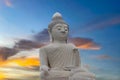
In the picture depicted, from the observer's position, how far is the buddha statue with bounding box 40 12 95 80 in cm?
848

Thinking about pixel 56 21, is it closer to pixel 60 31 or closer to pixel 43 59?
pixel 60 31

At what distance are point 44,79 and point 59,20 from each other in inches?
72.9

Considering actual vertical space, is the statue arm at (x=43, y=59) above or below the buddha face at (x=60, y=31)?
below

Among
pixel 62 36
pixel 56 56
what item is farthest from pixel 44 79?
pixel 62 36

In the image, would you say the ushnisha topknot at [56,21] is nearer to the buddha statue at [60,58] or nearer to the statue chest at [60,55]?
the buddha statue at [60,58]

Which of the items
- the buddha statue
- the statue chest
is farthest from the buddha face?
the statue chest

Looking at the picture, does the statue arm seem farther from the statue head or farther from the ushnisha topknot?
the ushnisha topknot

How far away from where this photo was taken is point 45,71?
27.7 feet

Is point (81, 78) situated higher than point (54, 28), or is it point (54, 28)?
point (54, 28)

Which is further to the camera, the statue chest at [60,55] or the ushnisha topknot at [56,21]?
the ushnisha topknot at [56,21]

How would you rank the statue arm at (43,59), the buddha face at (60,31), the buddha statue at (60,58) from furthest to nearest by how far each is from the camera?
the buddha face at (60,31) → the statue arm at (43,59) → the buddha statue at (60,58)

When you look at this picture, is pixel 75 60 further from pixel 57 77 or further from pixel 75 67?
pixel 57 77

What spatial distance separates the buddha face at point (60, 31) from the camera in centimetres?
919

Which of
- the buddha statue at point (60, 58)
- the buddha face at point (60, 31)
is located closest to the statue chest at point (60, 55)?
the buddha statue at point (60, 58)
